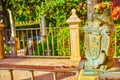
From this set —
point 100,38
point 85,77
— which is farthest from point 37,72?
point 100,38

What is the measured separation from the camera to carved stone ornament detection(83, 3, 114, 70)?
10.9ft

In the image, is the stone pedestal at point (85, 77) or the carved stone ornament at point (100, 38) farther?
the stone pedestal at point (85, 77)

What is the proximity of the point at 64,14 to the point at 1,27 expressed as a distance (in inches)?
181

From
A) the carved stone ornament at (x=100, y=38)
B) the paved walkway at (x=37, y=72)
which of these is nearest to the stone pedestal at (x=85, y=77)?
the carved stone ornament at (x=100, y=38)

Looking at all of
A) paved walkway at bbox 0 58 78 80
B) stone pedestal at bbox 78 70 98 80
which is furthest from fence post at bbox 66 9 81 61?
A: stone pedestal at bbox 78 70 98 80

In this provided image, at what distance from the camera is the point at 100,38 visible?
3375mm

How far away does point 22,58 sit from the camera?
325 inches

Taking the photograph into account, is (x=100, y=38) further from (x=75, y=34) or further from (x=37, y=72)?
(x=75, y=34)

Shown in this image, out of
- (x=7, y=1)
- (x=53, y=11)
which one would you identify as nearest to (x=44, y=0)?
(x=53, y=11)

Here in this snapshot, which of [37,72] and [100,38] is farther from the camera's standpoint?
[37,72]

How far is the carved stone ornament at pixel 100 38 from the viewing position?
10.9ft

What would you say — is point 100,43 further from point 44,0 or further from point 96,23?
point 44,0

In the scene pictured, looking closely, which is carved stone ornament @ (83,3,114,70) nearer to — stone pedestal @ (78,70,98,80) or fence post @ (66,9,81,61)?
stone pedestal @ (78,70,98,80)

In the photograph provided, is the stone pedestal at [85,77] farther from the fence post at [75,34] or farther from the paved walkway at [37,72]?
the fence post at [75,34]
